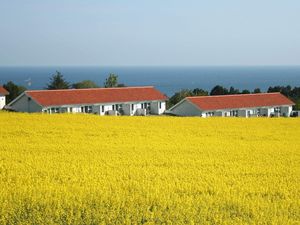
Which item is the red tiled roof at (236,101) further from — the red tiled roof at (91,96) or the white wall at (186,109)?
the red tiled roof at (91,96)

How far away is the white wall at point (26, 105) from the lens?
47888 mm

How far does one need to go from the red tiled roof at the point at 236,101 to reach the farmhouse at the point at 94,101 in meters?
5.10

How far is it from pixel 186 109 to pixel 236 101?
550 cm

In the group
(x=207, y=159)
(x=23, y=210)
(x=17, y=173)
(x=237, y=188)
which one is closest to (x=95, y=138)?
(x=207, y=159)

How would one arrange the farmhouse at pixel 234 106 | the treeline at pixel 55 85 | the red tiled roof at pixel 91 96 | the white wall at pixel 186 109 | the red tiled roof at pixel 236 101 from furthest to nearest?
the treeline at pixel 55 85, the red tiled roof at pixel 236 101, the farmhouse at pixel 234 106, the white wall at pixel 186 109, the red tiled roof at pixel 91 96

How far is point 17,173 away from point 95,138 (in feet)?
30.3

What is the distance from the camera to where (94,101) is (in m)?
51.0

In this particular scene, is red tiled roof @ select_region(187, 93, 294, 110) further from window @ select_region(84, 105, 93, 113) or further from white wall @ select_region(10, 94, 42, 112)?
white wall @ select_region(10, 94, 42, 112)

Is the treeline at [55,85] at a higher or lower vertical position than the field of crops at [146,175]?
higher

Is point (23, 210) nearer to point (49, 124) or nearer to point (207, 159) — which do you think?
point (207, 159)

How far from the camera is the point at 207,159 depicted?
1958cm

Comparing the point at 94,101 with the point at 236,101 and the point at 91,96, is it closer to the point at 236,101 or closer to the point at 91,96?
the point at 91,96

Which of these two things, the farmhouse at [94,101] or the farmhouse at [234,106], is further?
the farmhouse at [234,106]

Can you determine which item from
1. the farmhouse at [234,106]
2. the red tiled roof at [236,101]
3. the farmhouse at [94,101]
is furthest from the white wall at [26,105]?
the red tiled roof at [236,101]
